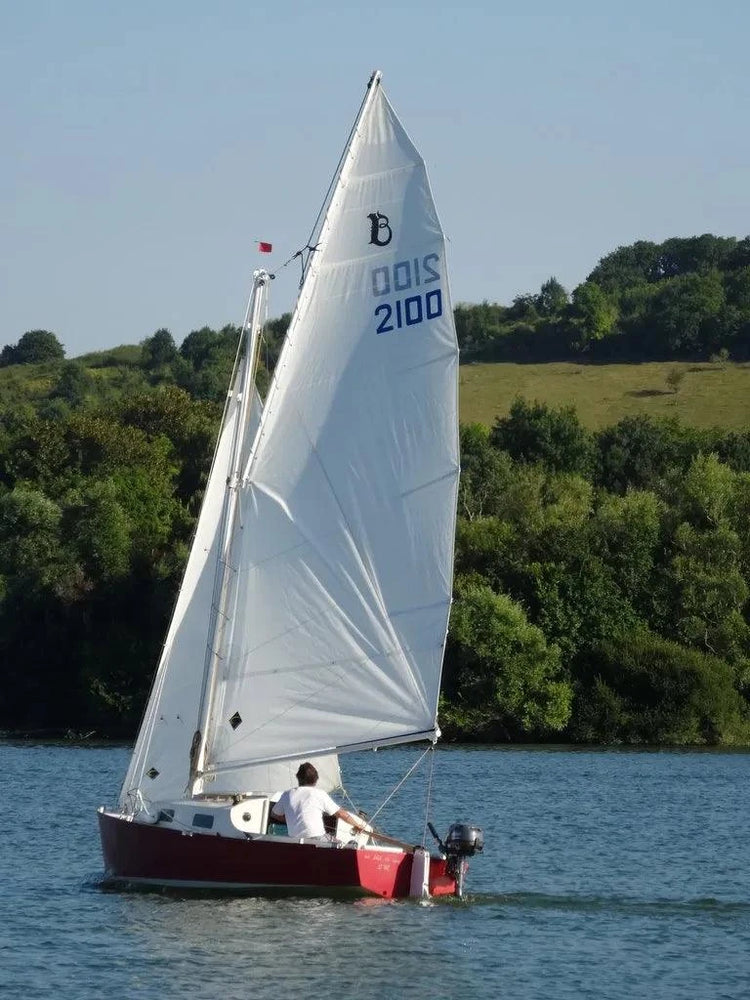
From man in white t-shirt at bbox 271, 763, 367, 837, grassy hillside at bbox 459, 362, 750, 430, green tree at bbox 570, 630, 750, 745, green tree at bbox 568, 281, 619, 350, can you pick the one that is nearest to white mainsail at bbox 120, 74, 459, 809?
man in white t-shirt at bbox 271, 763, 367, 837

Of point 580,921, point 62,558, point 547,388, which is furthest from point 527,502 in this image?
point 580,921

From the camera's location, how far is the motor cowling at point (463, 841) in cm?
3006

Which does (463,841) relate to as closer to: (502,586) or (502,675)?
(502,675)

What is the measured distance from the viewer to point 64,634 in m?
86.4

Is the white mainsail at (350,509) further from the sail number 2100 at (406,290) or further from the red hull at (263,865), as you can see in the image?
the red hull at (263,865)

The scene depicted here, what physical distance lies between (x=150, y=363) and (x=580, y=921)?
167559 millimetres

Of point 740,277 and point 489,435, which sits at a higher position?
point 740,277

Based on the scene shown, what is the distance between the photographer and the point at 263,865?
29.5 m

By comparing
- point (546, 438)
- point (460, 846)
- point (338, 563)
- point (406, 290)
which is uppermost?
point (546, 438)

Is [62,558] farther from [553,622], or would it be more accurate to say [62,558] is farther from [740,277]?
[740,277]

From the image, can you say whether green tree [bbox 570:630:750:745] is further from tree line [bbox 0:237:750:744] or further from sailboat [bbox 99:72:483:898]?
sailboat [bbox 99:72:483:898]

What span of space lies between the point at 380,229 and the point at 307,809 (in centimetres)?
916

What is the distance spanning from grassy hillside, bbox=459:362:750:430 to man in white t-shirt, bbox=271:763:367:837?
312 ft

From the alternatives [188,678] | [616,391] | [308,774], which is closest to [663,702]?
[188,678]
